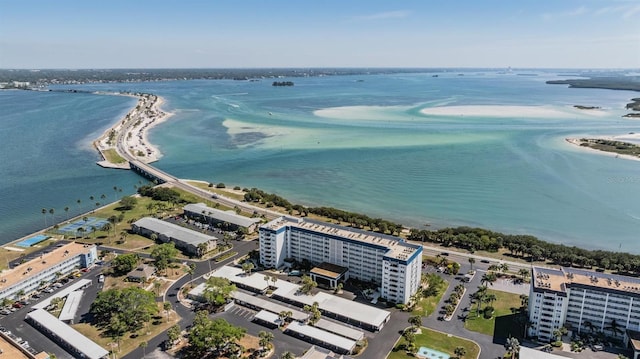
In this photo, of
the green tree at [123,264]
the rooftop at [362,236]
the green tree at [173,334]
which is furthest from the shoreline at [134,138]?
the green tree at [173,334]

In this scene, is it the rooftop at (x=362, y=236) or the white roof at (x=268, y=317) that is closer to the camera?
the white roof at (x=268, y=317)

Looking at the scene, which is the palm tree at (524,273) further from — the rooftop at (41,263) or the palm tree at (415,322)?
the rooftop at (41,263)

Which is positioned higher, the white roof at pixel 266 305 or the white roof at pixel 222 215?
the white roof at pixel 222 215

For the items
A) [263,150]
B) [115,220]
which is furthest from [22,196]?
[263,150]

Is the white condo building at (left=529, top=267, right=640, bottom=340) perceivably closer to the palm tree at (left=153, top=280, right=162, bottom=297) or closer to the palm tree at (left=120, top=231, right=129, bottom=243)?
the palm tree at (left=153, top=280, right=162, bottom=297)

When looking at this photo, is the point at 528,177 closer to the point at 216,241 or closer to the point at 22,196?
the point at 216,241

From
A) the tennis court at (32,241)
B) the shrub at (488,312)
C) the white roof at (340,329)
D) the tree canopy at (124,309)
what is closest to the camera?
the white roof at (340,329)

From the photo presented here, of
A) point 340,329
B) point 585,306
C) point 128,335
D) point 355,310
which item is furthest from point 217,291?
point 585,306

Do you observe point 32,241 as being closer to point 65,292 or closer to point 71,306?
point 65,292
